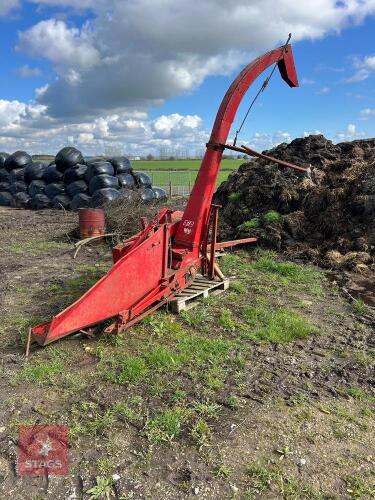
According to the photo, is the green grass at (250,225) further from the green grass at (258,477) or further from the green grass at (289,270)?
the green grass at (258,477)

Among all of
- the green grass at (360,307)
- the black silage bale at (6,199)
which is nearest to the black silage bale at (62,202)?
the black silage bale at (6,199)

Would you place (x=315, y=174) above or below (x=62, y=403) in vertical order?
above

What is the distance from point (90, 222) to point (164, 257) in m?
5.21

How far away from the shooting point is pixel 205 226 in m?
5.71

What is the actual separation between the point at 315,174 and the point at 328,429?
721cm

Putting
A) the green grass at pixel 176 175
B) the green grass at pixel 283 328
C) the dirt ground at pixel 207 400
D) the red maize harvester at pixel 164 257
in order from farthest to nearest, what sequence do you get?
1. the green grass at pixel 176 175
2. the green grass at pixel 283 328
3. the red maize harvester at pixel 164 257
4. the dirt ground at pixel 207 400

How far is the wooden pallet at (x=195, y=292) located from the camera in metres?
5.34

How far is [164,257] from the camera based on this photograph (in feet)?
16.4

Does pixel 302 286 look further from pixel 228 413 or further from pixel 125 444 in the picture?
pixel 125 444

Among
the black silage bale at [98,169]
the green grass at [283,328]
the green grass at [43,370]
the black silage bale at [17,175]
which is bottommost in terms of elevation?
the green grass at [43,370]

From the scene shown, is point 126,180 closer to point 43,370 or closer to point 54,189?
point 54,189

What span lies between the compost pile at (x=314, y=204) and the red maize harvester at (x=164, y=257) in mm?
2690

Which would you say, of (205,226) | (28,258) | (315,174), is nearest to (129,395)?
(205,226)

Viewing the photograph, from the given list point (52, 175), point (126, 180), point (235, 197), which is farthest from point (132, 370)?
point (52, 175)
